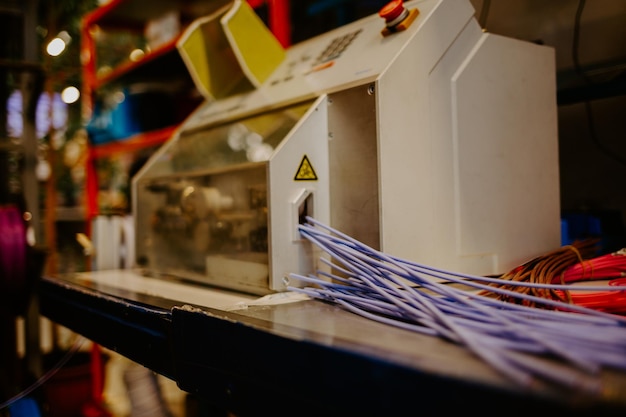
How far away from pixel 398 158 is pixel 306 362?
0.52 meters

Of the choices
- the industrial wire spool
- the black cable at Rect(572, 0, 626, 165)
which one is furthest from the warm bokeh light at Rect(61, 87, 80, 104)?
the black cable at Rect(572, 0, 626, 165)

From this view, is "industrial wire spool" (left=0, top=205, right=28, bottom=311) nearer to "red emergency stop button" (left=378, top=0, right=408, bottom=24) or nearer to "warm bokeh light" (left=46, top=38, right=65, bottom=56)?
"warm bokeh light" (left=46, top=38, right=65, bottom=56)

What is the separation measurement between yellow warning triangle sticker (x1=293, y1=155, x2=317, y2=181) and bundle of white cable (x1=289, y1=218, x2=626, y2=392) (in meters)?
0.15

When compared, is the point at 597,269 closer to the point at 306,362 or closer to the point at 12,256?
the point at 306,362

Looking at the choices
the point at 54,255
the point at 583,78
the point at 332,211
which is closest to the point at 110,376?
the point at 54,255

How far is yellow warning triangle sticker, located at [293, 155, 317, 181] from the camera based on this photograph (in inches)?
40.9

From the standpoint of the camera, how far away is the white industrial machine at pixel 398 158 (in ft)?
3.31

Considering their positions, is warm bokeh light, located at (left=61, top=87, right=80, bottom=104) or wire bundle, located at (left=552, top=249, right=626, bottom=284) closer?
wire bundle, located at (left=552, top=249, right=626, bottom=284)

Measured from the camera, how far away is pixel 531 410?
1.36ft

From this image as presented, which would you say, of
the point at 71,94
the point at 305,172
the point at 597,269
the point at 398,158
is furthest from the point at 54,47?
the point at 597,269

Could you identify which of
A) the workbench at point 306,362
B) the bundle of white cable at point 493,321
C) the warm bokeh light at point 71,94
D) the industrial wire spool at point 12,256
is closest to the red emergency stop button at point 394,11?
the bundle of white cable at point 493,321

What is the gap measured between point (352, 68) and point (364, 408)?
76 cm

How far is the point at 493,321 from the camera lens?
0.62 meters

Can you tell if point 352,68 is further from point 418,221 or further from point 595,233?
point 595,233
